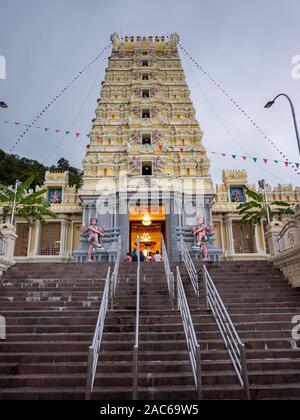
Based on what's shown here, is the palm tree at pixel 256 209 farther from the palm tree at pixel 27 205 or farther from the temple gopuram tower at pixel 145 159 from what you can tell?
the palm tree at pixel 27 205

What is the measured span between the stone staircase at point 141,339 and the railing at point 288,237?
3.63ft

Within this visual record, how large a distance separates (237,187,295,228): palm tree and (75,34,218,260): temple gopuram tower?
10.2ft

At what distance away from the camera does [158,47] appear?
25516 millimetres

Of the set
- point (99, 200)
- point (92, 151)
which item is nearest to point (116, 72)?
point (92, 151)

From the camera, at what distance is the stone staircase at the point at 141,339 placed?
4484 mm

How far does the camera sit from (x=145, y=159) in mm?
17953

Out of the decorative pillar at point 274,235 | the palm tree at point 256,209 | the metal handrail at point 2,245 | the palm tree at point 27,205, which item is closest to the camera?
the metal handrail at point 2,245

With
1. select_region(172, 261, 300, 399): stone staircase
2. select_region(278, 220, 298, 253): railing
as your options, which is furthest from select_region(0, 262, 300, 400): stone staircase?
select_region(278, 220, 298, 253): railing

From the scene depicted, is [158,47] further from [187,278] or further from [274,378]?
[274,378]

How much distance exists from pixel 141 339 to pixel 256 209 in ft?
52.5

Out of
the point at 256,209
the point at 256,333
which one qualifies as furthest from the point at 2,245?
the point at 256,209

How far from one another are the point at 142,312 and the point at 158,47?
2525cm

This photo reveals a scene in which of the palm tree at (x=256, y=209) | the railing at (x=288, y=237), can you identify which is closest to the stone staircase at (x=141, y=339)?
the railing at (x=288, y=237)

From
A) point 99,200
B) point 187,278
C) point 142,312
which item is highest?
point 99,200
